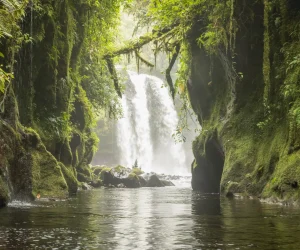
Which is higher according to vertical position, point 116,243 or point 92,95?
point 92,95

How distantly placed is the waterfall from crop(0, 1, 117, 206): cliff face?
79.2 ft

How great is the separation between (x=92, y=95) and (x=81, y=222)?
17.6 meters

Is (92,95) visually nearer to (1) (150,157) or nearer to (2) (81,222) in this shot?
(2) (81,222)

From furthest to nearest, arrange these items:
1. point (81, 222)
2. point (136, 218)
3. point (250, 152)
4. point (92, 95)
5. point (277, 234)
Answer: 1. point (92, 95)
2. point (250, 152)
3. point (136, 218)
4. point (81, 222)
5. point (277, 234)

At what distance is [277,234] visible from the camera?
5.83 m

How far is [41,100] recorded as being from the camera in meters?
15.3

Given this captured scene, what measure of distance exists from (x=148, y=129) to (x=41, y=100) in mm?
29886

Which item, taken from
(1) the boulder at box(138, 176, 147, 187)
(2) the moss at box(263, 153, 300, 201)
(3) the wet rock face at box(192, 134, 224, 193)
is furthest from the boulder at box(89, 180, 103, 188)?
(2) the moss at box(263, 153, 300, 201)

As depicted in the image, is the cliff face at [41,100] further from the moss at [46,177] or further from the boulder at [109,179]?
the boulder at [109,179]

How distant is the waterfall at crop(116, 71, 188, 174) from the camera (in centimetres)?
4447

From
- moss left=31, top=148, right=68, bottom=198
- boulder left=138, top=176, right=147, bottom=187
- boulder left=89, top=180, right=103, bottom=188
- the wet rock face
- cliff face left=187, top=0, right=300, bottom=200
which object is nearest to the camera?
cliff face left=187, top=0, right=300, bottom=200

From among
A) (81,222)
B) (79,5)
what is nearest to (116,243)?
(81,222)

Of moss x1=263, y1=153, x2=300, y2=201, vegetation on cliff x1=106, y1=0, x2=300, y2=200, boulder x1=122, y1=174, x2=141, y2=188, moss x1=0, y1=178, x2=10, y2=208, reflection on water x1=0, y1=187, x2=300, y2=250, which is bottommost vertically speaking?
reflection on water x1=0, y1=187, x2=300, y2=250

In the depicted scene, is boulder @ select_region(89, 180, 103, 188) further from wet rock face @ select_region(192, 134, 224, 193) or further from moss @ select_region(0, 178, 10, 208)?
moss @ select_region(0, 178, 10, 208)
